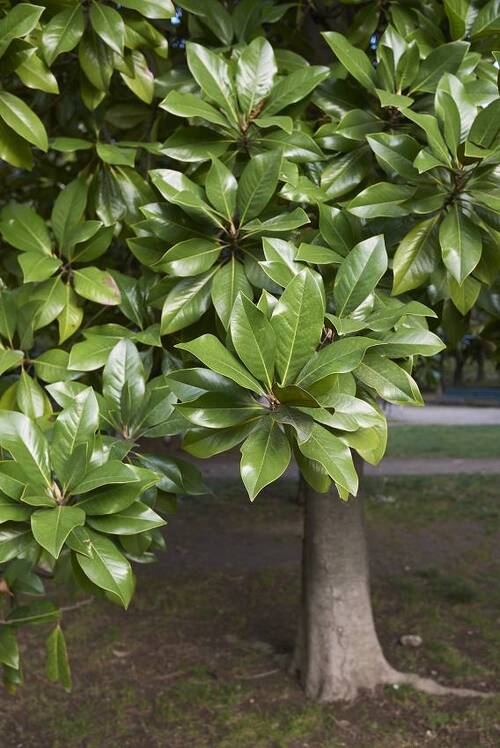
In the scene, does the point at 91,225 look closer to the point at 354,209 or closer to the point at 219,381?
the point at 354,209

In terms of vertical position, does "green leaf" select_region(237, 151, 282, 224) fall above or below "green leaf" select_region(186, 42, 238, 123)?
below

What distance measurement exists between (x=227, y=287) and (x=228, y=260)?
0.43 ft

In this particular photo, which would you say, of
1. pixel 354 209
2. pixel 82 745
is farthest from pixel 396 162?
pixel 82 745

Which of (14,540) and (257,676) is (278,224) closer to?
(14,540)

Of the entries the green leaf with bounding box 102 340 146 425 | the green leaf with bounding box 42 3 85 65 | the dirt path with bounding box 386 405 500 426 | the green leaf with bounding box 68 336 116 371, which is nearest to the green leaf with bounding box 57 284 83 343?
the green leaf with bounding box 68 336 116 371

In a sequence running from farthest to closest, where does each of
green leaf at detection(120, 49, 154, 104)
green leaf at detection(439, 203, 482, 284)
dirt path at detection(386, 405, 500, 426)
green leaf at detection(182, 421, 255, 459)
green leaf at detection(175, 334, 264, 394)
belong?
dirt path at detection(386, 405, 500, 426), green leaf at detection(120, 49, 154, 104), green leaf at detection(439, 203, 482, 284), green leaf at detection(182, 421, 255, 459), green leaf at detection(175, 334, 264, 394)

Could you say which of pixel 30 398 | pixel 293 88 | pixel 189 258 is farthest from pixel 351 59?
pixel 30 398

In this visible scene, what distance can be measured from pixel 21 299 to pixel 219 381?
98 centimetres

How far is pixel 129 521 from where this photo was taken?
1.52m

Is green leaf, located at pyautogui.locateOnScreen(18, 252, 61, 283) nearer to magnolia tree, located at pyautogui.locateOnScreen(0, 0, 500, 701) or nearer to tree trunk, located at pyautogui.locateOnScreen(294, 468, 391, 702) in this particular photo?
magnolia tree, located at pyautogui.locateOnScreen(0, 0, 500, 701)

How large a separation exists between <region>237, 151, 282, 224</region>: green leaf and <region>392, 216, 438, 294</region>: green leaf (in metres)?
0.33

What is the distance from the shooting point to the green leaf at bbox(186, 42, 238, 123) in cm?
185

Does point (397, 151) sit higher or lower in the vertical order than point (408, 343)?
higher

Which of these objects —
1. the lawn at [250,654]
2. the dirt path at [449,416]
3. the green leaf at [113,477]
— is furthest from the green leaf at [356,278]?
the dirt path at [449,416]
